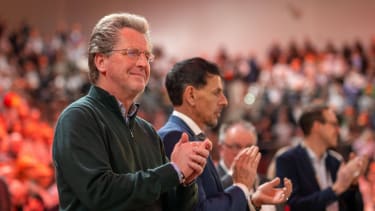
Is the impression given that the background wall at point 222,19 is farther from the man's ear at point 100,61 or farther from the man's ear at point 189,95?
the man's ear at point 100,61

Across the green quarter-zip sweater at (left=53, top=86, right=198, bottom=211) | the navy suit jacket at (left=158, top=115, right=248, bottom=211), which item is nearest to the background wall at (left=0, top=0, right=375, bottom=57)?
the navy suit jacket at (left=158, top=115, right=248, bottom=211)

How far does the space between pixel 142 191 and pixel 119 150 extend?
17 cm

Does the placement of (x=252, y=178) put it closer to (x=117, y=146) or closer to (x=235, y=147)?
(x=117, y=146)

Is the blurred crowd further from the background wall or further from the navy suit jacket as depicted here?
the navy suit jacket

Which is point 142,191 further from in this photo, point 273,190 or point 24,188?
point 24,188

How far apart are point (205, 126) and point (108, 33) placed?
802 millimetres

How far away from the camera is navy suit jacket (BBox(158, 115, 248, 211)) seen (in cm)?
234

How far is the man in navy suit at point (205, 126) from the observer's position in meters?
2.38

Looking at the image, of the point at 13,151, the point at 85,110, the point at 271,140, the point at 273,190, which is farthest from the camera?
the point at 271,140

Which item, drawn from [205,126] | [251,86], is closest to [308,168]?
[205,126]

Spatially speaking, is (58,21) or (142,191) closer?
(142,191)

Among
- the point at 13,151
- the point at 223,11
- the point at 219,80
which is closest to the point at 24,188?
the point at 13,151

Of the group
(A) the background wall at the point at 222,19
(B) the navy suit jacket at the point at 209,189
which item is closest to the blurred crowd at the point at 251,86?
(A) the background wall at the point at 222,19

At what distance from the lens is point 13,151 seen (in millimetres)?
6059
